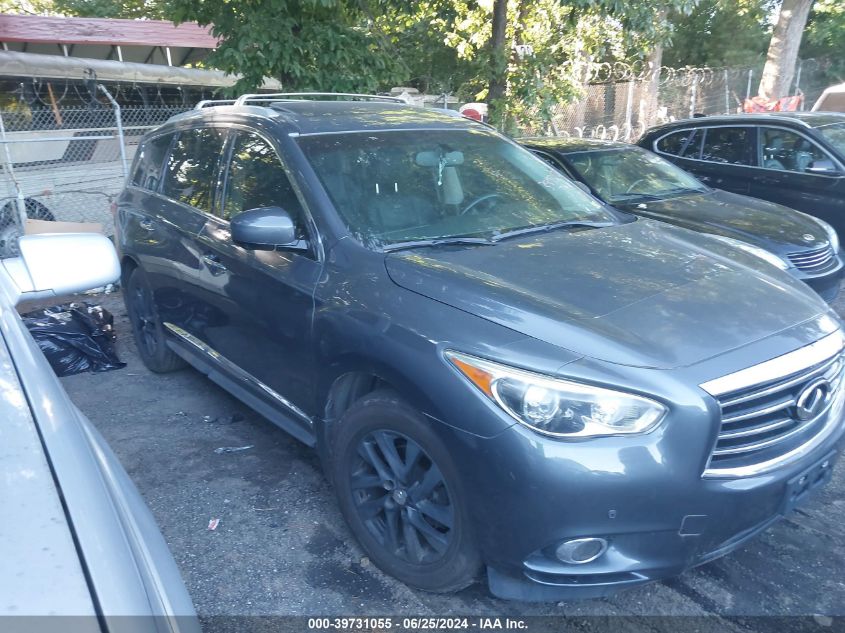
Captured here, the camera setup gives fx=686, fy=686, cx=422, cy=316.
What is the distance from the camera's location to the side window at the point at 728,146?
23.9 ft

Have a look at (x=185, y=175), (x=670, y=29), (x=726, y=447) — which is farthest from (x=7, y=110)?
(x=726, y=447)

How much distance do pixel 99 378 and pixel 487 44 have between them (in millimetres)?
6801

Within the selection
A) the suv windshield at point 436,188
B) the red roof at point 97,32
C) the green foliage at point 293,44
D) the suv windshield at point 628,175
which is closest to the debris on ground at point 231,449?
the suv windshield at point 436,188

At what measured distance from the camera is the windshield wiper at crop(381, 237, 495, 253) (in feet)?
9.66

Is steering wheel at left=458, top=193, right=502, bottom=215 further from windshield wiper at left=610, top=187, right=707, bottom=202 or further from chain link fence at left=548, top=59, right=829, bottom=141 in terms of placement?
chain link fence at left=548, top=59, right=829, bottom=141

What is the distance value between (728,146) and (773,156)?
50 centimetres

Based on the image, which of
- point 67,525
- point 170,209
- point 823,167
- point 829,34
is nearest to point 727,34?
point 829,34

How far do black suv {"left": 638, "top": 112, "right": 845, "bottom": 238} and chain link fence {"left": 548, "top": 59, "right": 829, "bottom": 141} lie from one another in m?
8.07

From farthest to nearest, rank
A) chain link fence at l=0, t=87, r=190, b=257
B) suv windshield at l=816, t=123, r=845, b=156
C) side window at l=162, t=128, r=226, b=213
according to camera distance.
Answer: chain link fence at l=0, t=87, r=190, b=257 → suv windshield at l=816, t=123, r=845, b=156 → side window at l=162, t=128, r=226, b=213

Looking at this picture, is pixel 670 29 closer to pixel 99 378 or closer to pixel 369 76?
pixel 369 76

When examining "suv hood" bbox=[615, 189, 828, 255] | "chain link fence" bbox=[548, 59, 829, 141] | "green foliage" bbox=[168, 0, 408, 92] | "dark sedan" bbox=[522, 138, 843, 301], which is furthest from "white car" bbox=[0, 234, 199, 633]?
"chain link fence" bbox=[548, 59, 829, 141]

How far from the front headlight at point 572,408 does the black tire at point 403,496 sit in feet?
1.09

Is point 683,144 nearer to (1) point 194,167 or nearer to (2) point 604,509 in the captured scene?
(1) point 194,167

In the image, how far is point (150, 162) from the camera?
15.9 feet
